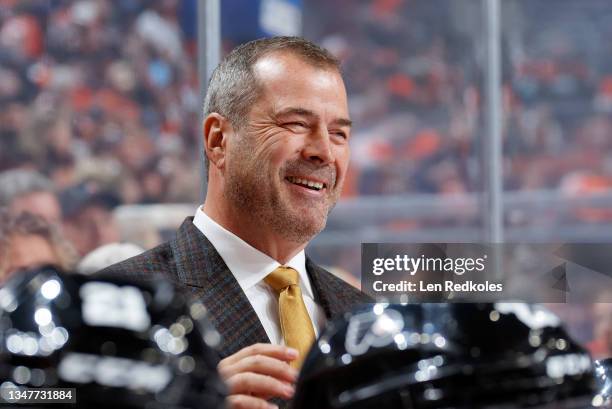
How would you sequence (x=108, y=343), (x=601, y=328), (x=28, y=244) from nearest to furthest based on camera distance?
(x=108, y=343) < (x=601, y=328) < (x=28, y=244)

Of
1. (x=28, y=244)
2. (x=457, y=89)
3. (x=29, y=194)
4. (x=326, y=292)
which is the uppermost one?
(x=457, y=89)

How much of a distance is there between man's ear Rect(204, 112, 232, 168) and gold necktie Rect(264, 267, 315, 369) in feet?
0.98

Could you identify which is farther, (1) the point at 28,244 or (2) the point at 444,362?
(1) the point at 28,244

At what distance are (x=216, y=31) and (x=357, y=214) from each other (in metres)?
1.27

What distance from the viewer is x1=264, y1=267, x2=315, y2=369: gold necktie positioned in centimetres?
107

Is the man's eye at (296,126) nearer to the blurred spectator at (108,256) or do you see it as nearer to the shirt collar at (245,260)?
the shirt collar at (245,260)

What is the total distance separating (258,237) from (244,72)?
0.74ft

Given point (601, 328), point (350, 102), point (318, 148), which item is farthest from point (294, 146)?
point (350, 102)

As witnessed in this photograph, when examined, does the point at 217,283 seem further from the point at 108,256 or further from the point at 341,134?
the point at 108,256

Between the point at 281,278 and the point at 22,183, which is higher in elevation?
the point at 281,278

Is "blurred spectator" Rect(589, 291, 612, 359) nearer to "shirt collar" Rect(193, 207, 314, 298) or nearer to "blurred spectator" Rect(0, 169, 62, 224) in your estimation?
"shirt collar" Rect(193, 207, 314, 298)

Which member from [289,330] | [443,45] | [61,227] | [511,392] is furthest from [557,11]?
[511,392]

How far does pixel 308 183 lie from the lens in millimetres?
1225

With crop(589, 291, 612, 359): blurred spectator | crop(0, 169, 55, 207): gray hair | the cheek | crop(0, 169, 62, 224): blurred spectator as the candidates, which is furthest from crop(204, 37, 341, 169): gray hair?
crop(0, 169, 55, 207): gray hair
